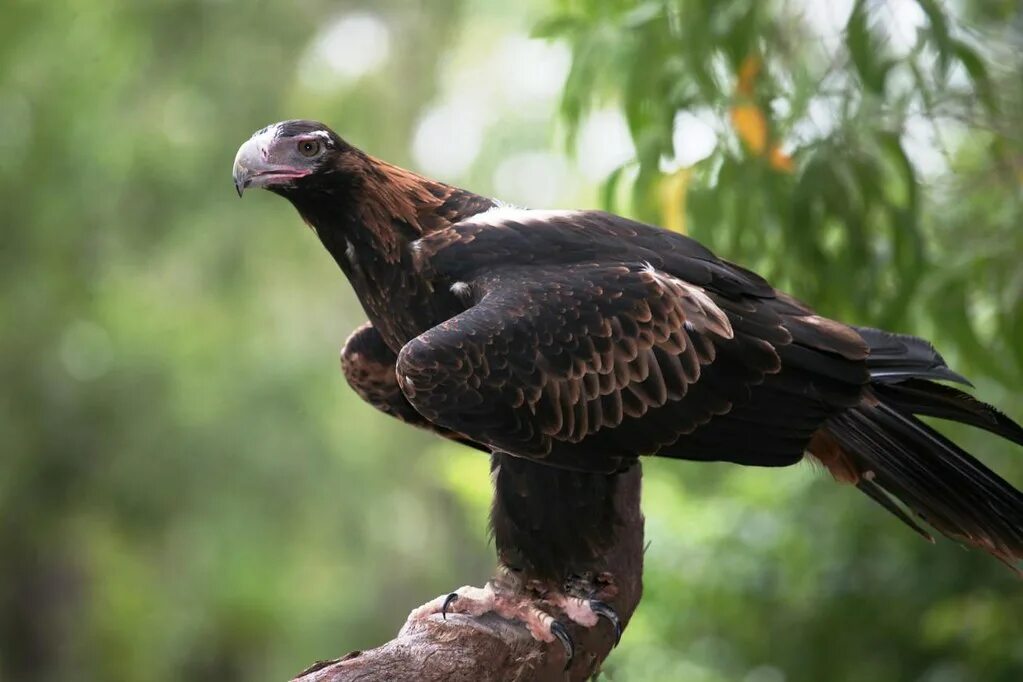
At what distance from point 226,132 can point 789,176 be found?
589 cm

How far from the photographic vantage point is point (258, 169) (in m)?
3.20

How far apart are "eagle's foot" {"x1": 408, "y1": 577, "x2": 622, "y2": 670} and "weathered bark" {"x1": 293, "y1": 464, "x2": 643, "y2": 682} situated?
0.03 m

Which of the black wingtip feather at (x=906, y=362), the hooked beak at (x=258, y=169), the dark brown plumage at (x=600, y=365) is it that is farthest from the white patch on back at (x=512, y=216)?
the black wingtip feather at (x=906, y=362)

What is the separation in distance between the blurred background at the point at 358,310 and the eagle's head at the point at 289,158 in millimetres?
1324

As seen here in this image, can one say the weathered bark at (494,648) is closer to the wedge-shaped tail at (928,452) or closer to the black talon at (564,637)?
the black talon at (564,637)

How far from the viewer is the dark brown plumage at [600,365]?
3.19m

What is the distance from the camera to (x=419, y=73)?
11570mm

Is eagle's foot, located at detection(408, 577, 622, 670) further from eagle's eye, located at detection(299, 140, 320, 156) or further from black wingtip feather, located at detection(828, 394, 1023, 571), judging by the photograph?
eagle's eye, located at detection(299, 140, 320, 156)

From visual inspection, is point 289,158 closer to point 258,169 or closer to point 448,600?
point 258,169

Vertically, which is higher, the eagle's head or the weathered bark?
the eagle's head

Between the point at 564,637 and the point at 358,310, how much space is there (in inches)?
375

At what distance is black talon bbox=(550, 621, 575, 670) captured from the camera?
3389mm

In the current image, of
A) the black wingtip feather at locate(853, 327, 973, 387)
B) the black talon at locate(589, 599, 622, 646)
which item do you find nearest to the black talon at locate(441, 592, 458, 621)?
the black talon at locate(589, 599, 622, 646)

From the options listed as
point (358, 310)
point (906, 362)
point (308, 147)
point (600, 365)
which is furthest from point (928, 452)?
point (358, 310)
